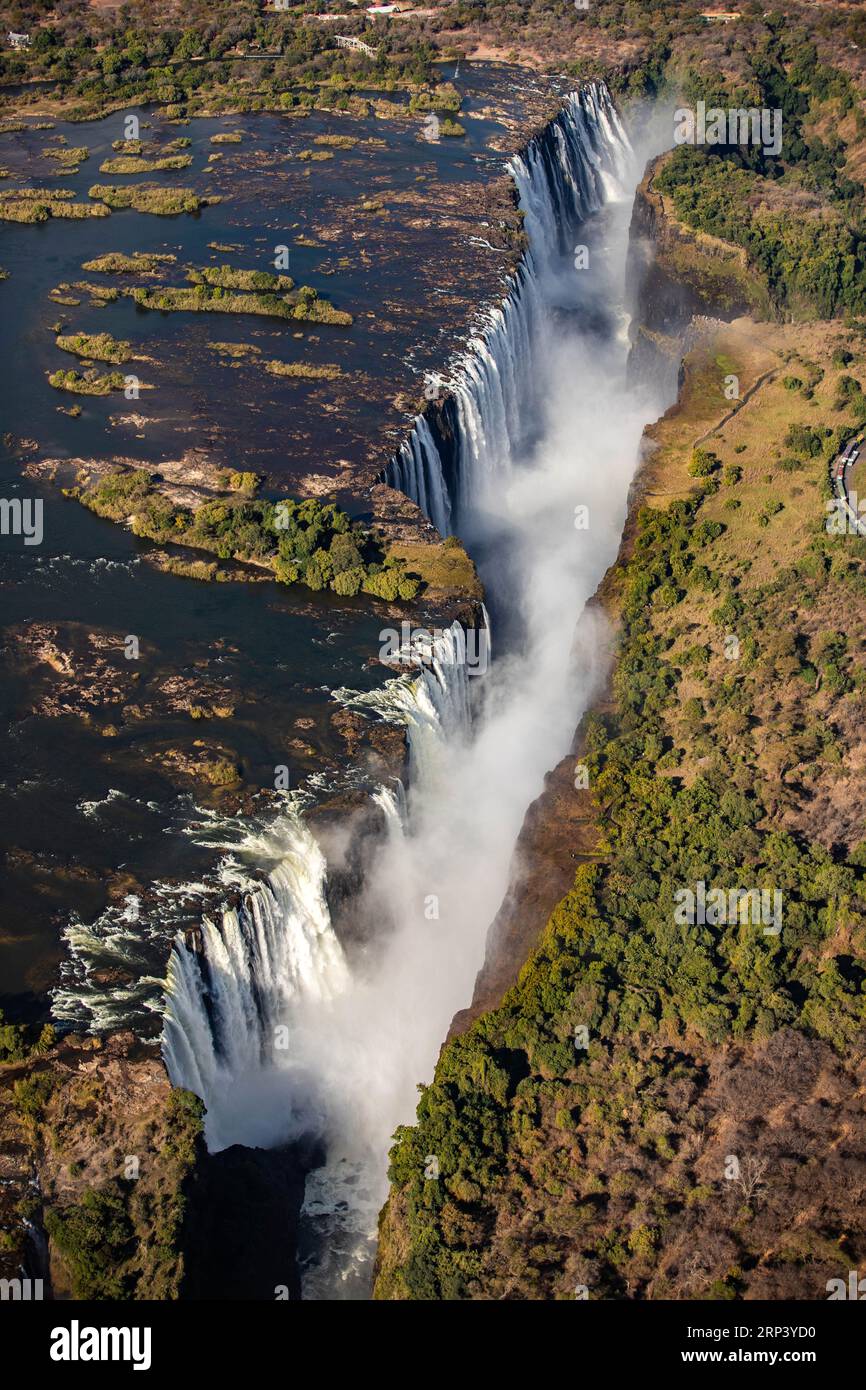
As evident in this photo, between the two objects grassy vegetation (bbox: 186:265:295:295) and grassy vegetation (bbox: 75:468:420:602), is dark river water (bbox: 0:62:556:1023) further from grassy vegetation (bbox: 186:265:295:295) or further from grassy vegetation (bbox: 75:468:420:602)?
grassy vegetation (bbox: 186:265:295:295)

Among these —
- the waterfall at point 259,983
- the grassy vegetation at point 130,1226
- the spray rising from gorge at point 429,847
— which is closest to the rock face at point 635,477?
the spray rising from gorge at point 429,847

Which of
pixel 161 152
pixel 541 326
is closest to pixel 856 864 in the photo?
pixel 541 326

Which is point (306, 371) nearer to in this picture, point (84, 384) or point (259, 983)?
point (84, 384)

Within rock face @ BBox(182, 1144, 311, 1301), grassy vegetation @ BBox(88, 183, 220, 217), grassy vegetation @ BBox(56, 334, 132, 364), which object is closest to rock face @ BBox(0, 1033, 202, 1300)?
rock face @ BBox(182, 1144, 311, 1301)

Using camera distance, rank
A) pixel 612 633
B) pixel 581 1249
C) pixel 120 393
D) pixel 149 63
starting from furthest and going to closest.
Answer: pixel 149 63 < pixel 120 393 < pixel 612 633 < pixel 581 1249

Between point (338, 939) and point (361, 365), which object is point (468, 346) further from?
point (338, 939)

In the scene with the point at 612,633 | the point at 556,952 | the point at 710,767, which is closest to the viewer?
the point at 556,952

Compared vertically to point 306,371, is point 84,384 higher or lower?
lower

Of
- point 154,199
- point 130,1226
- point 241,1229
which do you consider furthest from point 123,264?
point 130,1226

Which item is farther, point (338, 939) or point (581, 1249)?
point (338, 939)
